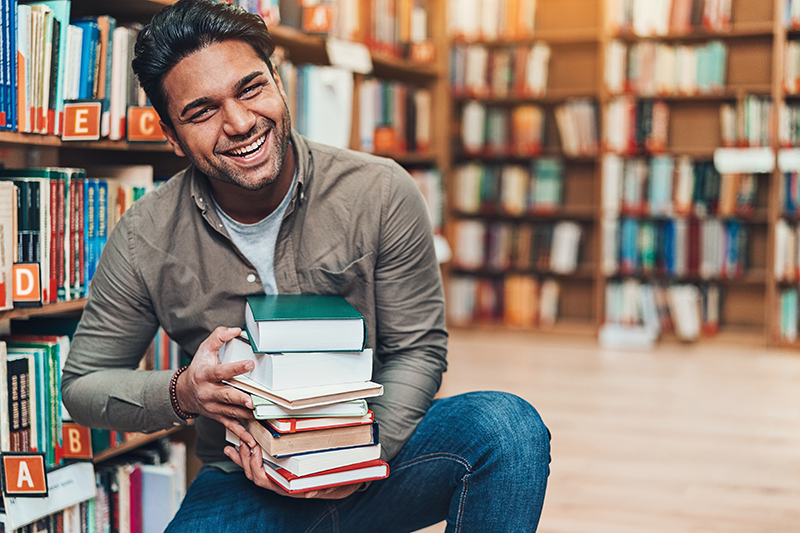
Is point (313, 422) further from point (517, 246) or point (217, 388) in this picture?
point (517, 246)

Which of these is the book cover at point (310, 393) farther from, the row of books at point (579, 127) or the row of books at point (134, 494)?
the row of books at point (579, 127)

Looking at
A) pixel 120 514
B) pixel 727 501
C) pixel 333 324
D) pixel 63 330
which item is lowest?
pixel 727 501

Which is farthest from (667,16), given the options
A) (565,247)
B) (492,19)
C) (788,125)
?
(565,247)

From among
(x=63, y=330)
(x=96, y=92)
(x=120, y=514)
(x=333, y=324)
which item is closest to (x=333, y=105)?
(x=96, y=92)

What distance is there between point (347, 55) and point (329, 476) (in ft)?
6.03

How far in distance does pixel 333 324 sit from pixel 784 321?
145 inches

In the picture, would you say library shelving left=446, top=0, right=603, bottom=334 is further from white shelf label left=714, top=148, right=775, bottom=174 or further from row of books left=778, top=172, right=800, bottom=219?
row of books left=778, top=172, right=800, bottom=219

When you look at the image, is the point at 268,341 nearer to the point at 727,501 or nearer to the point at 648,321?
the point at 727,501

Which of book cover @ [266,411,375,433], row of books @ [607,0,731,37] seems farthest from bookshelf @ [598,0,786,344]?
book cover @ [266,411,375,433]

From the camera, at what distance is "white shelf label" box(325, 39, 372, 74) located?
2572 mm

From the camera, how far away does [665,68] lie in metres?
4.29

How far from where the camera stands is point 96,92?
5.41 ft

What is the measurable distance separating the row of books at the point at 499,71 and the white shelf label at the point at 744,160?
105cm

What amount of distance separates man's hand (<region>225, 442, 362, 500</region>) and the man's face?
1.36ft
